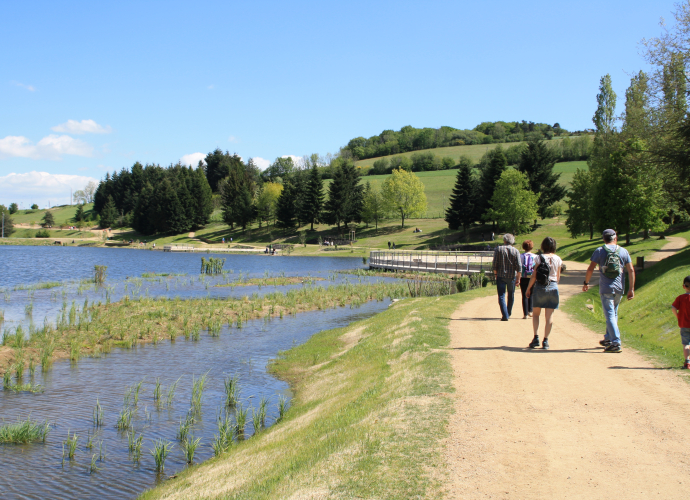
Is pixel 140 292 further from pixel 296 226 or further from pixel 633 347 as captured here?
pixel 296 226

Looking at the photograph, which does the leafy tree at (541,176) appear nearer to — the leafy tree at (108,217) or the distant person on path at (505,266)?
the distant person on path at (505,266)

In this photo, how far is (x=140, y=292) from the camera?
106 feet

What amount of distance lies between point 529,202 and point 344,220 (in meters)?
34.7

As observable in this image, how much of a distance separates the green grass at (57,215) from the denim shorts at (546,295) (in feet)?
481

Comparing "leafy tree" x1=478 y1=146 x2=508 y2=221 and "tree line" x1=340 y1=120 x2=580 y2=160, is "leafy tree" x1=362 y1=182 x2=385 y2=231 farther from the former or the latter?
"tree line" x1=340 y1=120 x2=580 y2=160

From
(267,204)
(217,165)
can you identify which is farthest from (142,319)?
(217,165)

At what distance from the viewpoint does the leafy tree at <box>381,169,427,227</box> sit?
94.6 m

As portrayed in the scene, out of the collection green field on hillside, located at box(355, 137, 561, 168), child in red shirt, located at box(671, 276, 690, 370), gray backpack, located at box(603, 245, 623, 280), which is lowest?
child in red shirt, located at box(671, 276, 690, 370)

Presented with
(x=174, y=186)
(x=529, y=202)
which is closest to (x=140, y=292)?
(x=529, y=202)

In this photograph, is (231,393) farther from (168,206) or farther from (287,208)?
(168,206)

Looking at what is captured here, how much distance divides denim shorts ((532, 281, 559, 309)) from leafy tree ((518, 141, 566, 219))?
73.8 metres

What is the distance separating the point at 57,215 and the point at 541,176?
13823cm

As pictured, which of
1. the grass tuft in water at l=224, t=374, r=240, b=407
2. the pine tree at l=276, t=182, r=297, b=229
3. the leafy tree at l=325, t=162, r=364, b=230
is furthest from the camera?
the pine tree at l=276, t=182, r=297, b=229

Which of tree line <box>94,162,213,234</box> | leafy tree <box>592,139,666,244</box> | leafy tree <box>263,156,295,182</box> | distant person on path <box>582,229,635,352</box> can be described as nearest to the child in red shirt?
distant person on path <box>582,229,635,352</box>
